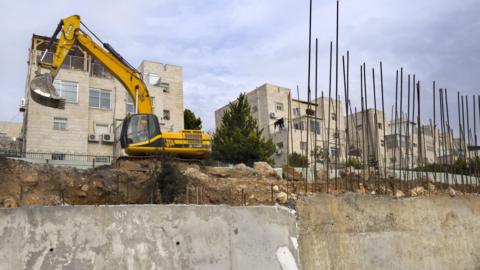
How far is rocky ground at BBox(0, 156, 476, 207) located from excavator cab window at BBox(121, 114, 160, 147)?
1.61 metres

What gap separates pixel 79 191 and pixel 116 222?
5.51 meters

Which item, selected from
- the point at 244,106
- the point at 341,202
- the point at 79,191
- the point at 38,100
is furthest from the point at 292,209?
the point at 244,106

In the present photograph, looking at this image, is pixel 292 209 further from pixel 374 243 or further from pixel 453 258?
pixel 453 258

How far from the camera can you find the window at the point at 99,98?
2305cm

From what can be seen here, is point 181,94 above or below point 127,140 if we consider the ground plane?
above

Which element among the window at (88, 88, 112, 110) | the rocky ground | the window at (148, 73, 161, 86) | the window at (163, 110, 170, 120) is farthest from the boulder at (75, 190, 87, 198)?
the window at (148, 73, 161, 86)

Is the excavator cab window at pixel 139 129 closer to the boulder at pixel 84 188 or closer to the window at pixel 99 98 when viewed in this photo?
the boulder at pixel 84 188

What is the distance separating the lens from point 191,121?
27609 millimetres

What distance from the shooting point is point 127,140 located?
1220 cm

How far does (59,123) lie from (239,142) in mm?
9158

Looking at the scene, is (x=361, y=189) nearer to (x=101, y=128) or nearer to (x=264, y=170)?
(x=264, y=170)

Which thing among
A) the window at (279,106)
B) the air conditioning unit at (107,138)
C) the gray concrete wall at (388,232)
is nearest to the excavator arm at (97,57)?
the gray concrete wall at (388,232)

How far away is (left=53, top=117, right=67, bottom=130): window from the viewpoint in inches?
842

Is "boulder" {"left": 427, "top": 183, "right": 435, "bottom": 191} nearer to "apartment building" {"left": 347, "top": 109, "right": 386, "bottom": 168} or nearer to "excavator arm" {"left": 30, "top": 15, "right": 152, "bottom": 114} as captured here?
"apartment building" {"left": 347, "top": 109, "right": 386, "bottom": 168}
